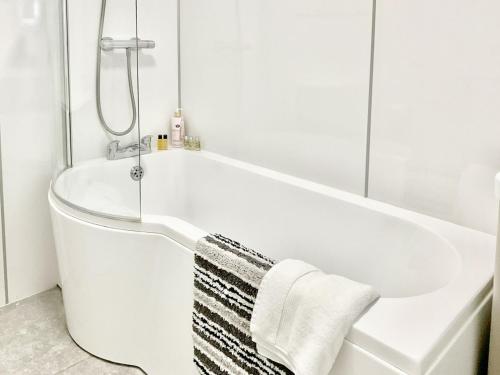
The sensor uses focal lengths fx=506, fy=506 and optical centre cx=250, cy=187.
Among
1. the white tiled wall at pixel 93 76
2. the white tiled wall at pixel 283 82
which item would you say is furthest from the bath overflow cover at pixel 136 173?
the white tiled wall at pixel 283 82

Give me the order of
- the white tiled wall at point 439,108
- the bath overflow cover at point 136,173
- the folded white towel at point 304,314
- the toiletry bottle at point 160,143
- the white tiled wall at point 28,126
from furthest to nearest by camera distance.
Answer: the toiletry bottle at point 160,143 < the white tiled wall at point 28,126 < the bath overflow cover at point 136,173 < the white tiled wall at point 439,108 < the folded white towel at point 304,314

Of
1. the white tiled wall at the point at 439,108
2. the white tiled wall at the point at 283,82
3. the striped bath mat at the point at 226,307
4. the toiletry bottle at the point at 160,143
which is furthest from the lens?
the toiletry bottle at the point at 160,143

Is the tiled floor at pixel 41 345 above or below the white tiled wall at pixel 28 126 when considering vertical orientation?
below

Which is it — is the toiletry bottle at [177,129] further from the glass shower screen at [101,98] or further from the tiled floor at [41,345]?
the tiled floor at [41,345]

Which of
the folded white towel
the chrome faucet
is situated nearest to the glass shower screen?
the chrome faucet

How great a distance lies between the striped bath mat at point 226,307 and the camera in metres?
1.45

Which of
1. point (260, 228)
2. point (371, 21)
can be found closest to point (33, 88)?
point (260, 228)

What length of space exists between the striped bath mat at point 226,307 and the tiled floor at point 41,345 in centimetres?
57

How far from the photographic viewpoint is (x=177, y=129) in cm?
278

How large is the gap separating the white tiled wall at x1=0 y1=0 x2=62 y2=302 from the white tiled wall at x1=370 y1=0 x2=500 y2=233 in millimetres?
1482

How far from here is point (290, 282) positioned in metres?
1.33

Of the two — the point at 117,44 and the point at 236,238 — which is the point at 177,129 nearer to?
the point at 117,44

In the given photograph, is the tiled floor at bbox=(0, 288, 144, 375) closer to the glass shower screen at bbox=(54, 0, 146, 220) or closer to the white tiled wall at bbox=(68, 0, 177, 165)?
the glass shower screen at bbox=(54, 0, 146, 220)

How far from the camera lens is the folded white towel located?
1196 mm
